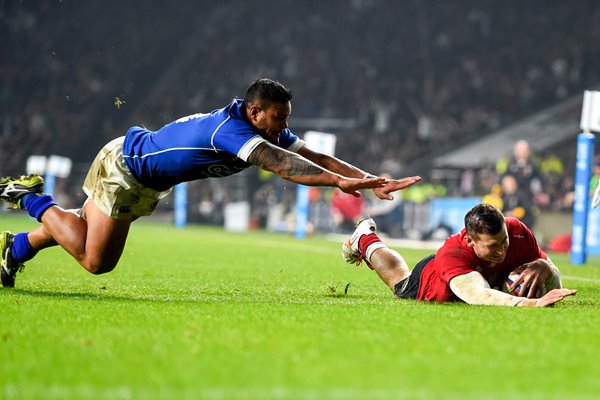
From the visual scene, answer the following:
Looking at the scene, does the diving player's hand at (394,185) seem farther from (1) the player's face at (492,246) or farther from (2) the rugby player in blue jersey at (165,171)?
(1) the player's face at (492,246)

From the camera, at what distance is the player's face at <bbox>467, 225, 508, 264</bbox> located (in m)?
6.22

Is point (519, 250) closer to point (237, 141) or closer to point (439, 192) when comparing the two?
point (237, 141)

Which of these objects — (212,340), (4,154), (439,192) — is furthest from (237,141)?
(4,154)

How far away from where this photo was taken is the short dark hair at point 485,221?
6180 mm

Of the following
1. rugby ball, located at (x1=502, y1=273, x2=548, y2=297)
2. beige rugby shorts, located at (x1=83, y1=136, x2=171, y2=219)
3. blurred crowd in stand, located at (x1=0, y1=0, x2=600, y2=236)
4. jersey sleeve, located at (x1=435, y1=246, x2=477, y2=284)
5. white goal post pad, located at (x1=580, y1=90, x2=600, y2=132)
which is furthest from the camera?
blurred crowd in stand, located at (x1=0, y1=0, x2=600, y2=236)

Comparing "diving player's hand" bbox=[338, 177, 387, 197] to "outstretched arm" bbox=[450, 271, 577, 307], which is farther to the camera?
"outstretched arm" bbox=[450, 271, 577, 307]

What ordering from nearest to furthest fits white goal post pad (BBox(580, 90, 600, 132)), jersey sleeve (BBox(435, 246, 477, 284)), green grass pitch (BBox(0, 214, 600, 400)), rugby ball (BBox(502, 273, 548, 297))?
green grass pitch (BBox(0, 214, 600, 400)) < jersey sleeve (BBox(435, 246, 477, 284)) < rugby ball (BBox(502, 273, 548, 297)) < white goal post pad (BBox(580, 90, 600, 132))

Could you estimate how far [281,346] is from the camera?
4.31 metres

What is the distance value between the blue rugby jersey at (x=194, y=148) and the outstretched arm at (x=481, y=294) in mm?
1580

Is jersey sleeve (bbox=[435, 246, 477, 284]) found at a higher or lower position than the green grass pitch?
higher

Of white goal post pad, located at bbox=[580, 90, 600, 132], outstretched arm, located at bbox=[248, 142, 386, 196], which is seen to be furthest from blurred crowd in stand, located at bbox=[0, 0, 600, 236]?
outstretched arm, located at bbox=[248, 142, 386, 196]

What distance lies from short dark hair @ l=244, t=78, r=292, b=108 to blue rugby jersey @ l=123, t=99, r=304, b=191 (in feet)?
0.43

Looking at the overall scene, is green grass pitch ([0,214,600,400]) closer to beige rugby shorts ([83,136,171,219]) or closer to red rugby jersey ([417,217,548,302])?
red rugby jersey ([417,217,548,302])

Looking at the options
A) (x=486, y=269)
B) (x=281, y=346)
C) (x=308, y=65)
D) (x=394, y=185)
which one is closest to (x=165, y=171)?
A: (x=394, y=185)
